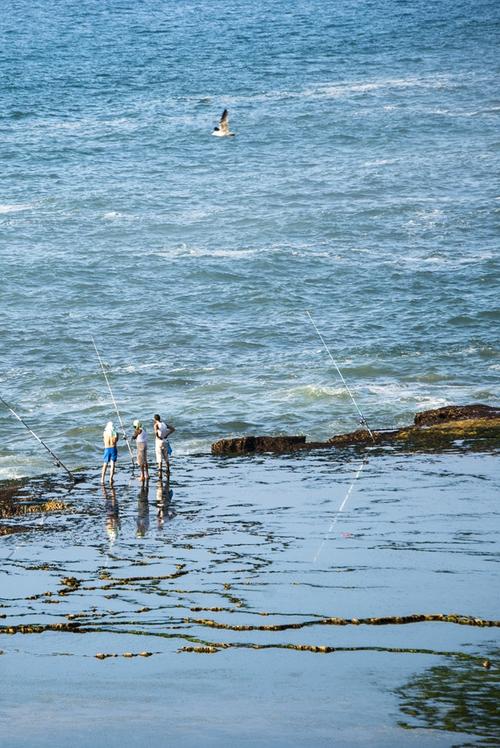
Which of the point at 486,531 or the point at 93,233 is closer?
the point at 486,531

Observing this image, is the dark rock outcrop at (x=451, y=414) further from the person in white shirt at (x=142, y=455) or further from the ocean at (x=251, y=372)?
the person in white shirt at (x=142, y=455)

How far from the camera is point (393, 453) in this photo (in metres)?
24.8

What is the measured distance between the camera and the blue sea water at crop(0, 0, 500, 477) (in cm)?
3244

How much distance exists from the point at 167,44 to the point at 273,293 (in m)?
48.3

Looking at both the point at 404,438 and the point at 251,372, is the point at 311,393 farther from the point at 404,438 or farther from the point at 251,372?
the point at 404,438

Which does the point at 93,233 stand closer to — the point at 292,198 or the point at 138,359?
the point at 292,198

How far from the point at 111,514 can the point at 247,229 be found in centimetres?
2885

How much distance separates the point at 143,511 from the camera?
70.1ft

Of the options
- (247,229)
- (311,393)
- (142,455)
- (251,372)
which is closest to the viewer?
(142,455)

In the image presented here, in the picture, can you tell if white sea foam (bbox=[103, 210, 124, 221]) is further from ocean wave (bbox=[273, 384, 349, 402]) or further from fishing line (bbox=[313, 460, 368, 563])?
fishing line (bbox=[313, 460, 368, 563])

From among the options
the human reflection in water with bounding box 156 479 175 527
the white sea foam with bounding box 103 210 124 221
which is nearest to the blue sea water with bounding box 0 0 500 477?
the white sea foam with bounding box 103 210 124 221

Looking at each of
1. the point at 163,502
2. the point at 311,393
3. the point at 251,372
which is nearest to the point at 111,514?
the point at 163,502

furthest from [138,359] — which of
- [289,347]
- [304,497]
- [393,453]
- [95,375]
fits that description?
[304,497]

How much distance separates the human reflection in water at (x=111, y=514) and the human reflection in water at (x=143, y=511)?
334 mm
